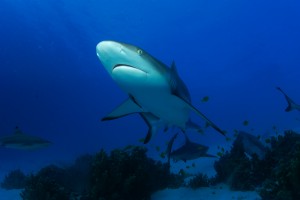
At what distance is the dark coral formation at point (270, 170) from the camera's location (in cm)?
584

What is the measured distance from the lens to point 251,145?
9180 millimetres

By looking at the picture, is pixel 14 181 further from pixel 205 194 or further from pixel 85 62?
pixel 85 62

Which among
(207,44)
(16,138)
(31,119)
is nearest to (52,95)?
(31,119)

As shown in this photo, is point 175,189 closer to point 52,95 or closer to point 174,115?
point 174,115

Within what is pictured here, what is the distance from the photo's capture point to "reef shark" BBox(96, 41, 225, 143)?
3.83 meters

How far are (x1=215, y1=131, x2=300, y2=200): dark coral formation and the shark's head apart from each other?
12.7 ft

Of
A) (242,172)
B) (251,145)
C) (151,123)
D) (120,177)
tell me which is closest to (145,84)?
(151,123)

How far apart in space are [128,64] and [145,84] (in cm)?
60

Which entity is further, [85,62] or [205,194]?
[85,62]

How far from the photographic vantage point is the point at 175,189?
9203 mm

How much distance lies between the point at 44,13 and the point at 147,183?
53.5 metres

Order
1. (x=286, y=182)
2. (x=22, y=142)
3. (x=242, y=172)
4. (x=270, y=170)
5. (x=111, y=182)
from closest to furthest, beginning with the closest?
(x=286, y=182) < (x=111, y=182) < (x=270, y=170) < (x=242, y=172) < (x=22, y=142)

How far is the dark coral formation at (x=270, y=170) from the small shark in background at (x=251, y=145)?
16cm

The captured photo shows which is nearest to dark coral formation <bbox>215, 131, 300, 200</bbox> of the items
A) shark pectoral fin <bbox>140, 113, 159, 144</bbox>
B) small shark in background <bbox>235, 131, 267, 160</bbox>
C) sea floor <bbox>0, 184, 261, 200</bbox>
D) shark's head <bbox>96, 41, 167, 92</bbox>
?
small shark in background <bbox>235, 131, 267, 160</bbox>
